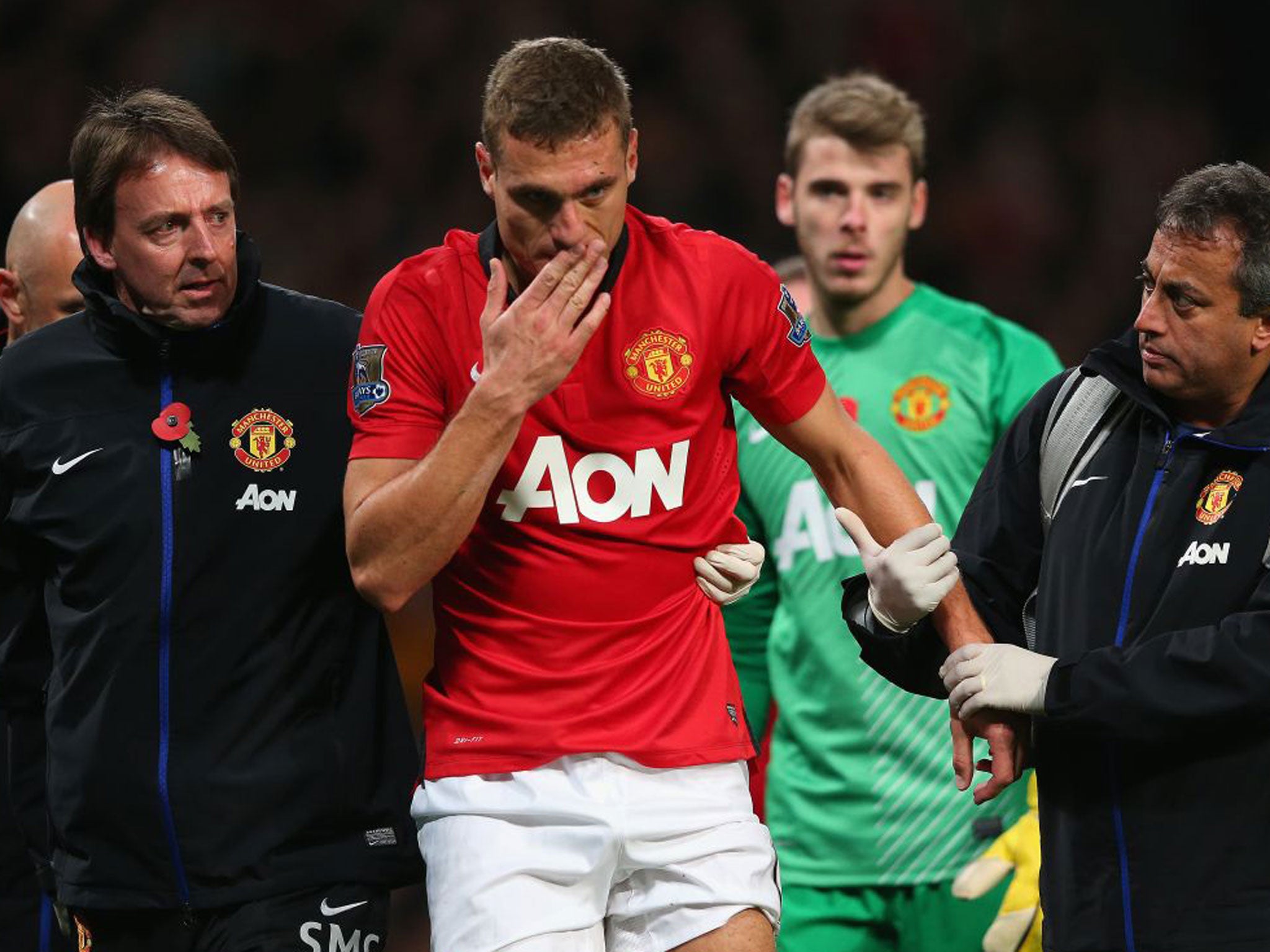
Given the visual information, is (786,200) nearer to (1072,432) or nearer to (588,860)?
(1072,432)

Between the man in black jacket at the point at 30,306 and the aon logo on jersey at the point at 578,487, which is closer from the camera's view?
the aon logo on jersey at the point at 578,487

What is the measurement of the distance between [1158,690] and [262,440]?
1.86m

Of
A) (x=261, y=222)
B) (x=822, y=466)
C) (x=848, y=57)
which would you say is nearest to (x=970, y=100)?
(x=848, y=57)

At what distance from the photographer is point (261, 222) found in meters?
10.0

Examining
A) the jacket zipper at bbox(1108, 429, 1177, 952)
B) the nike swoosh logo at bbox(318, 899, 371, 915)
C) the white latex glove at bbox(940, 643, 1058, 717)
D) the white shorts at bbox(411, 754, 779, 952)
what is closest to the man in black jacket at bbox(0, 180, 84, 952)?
the nike swoosh logo at bbox(318, 899, 371, 915)

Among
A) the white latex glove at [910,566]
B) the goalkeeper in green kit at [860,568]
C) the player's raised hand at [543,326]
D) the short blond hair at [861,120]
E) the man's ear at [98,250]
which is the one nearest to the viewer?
the player's raised hand at [543,326]

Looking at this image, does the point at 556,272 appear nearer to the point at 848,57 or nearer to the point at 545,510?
the point at 545,510

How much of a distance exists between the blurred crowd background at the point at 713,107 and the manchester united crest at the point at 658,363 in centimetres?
619

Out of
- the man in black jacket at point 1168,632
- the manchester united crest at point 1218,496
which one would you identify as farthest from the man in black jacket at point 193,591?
the manchester united crest at point 1218,496

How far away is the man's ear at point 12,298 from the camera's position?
17.2 feet

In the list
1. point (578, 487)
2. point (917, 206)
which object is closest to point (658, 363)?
point (578, 487)

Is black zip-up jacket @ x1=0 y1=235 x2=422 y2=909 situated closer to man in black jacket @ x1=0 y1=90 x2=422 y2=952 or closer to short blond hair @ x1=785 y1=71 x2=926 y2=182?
man in black jacket @ x1=0 y1=90 x2=422 y2=952

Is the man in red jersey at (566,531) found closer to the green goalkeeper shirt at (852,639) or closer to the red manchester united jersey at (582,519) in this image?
the red manchester united jersey at (582,519)

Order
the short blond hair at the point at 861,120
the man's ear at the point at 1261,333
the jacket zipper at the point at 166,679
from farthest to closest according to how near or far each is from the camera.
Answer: the short blond hair at the point at 861,120 < the jacket zipper at the point at 166,679 < the man's ear at the point at 1261,333
